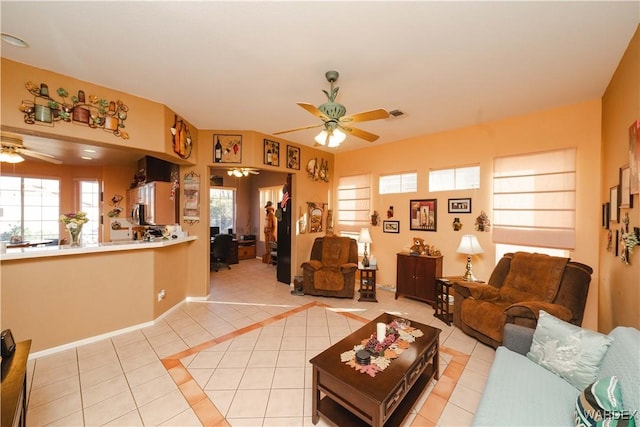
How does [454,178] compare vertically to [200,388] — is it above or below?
above

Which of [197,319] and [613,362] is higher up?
[613,362]

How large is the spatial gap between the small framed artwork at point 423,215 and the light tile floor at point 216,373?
4.93ft

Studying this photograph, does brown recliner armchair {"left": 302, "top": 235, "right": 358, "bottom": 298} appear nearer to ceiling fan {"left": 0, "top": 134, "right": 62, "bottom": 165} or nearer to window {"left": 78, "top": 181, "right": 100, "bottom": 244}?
ceiling fan {"left": 0, "top": 134, "right": 62, "bottom": 165}

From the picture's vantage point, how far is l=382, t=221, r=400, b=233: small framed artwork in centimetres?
480

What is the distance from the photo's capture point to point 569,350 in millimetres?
1663

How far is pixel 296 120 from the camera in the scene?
3738 mm

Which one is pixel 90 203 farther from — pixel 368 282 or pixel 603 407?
pixel 603 407

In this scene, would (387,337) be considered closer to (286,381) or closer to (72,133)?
(286,381)

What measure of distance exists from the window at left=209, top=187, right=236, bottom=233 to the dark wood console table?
6275mm

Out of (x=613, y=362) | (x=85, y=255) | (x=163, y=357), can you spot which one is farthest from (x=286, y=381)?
(x=85, y=255)

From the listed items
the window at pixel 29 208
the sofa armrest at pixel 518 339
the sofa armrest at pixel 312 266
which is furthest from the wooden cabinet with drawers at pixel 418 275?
the window at pixel 29 208

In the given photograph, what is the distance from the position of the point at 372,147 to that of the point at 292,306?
3.43 meters

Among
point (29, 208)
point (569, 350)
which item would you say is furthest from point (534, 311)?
point (29, 208)

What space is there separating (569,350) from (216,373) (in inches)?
109
